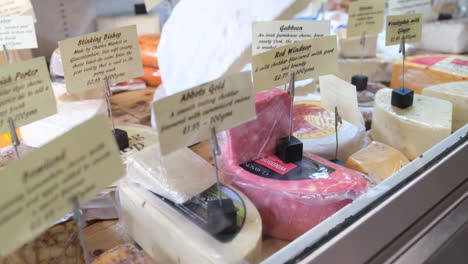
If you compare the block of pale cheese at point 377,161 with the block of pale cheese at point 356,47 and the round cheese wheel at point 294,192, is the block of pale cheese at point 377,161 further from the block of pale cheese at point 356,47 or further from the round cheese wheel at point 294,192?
the block of pale cheese at point 356,47

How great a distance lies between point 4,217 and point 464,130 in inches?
38.9

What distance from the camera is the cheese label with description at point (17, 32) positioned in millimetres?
1103

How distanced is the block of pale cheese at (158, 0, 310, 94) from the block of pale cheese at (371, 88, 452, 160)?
40cm

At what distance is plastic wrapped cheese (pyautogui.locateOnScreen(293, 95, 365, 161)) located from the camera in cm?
98

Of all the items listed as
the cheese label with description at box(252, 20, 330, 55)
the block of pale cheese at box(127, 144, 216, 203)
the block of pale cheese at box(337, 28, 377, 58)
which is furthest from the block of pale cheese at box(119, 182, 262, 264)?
the block of pale cheese at box(337, 28, 377, 58)

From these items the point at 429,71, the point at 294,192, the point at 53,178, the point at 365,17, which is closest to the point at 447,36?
the point at 429,71

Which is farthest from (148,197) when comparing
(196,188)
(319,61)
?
(319,61)

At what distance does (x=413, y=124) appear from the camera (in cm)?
102

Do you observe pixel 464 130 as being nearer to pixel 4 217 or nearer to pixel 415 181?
pixel 415 181

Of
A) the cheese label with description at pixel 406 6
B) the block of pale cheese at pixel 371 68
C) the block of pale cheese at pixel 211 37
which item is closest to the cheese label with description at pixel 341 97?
the block of pale cheese at pixel 211 37

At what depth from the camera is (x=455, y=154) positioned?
89 centimetres

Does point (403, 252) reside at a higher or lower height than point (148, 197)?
lower

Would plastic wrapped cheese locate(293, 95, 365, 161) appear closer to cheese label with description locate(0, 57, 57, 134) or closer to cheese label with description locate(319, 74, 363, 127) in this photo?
cheese label with description locate(319, 74, 363, 127)

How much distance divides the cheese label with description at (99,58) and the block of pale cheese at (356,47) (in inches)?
42.1
